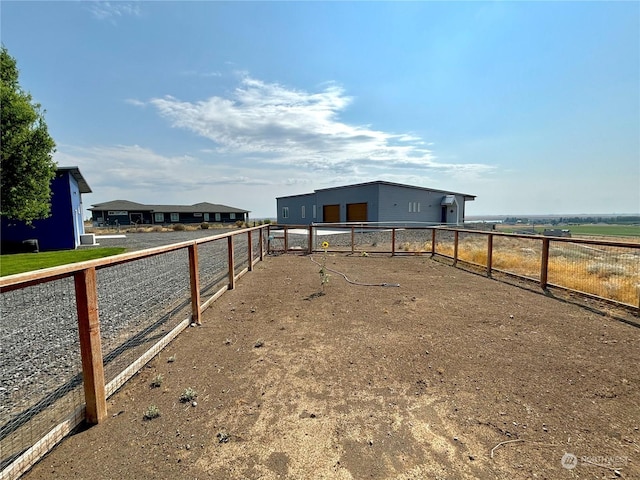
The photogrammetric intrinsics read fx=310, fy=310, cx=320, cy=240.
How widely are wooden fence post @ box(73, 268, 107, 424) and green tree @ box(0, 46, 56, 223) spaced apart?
14870 millimetres

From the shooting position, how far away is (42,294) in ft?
19.8

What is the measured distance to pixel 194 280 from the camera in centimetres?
399

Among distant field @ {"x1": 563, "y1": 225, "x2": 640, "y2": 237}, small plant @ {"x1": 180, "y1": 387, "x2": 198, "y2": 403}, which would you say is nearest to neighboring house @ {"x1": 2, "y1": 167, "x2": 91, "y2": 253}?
small plant @ {"x1": 180, "y1": 387, "x2": 198, "y2": 403}

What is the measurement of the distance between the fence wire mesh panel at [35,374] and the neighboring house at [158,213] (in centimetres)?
4125

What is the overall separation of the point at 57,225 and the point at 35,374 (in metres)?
16.8

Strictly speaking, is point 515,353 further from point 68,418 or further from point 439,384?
point 68,418

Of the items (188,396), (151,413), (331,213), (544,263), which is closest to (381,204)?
(331,213)

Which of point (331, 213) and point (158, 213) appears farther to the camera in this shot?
point (158, 213)

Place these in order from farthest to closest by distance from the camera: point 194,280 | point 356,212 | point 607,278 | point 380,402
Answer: point 356,212, point 607,278, point 194,280, point 380,402

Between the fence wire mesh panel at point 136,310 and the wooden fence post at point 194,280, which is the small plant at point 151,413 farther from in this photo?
the wooden fence post at point 194,280

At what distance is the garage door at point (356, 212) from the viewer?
24.1 metres

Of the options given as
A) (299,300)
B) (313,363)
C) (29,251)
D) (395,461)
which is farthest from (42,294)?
(29,251)

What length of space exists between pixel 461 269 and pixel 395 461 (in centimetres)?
723

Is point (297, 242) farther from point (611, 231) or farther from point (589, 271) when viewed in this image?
point (611, 231)
